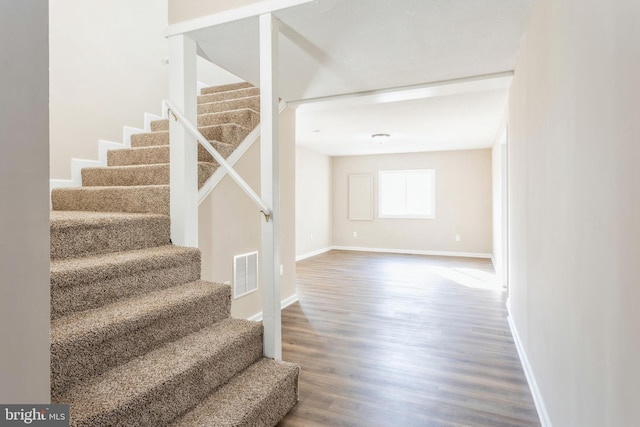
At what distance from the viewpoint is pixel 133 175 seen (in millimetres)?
2834

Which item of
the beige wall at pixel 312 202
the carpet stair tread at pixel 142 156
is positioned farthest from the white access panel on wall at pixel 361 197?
the carpet stair tread at pixel 142 156

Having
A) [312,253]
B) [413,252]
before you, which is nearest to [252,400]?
[312,253]

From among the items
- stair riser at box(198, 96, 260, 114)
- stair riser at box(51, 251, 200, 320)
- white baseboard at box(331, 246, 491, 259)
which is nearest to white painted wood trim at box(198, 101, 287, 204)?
stair riser at box(198, 96, 260, 114)

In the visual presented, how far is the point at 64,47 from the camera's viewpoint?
298cm

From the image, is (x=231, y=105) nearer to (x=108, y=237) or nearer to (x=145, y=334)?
(x=108, y=237)

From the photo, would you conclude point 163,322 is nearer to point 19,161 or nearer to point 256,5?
point 19,161

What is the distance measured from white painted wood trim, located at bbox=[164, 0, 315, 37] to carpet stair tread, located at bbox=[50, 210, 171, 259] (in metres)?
1.30

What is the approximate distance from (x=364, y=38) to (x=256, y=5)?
0.73 m

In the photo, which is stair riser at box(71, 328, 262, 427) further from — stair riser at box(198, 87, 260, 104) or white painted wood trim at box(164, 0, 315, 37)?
stair riser at box(198, 87, 260, 104)

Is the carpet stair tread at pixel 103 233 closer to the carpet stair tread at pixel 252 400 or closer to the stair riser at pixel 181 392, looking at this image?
the stair riser at pixel 181 392

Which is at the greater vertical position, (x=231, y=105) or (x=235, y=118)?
(x=231, y=105)

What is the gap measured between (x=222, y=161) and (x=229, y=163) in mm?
597

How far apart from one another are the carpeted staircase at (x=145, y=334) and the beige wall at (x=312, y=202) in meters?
4.65

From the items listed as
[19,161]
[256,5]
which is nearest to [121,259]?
[19,161]
